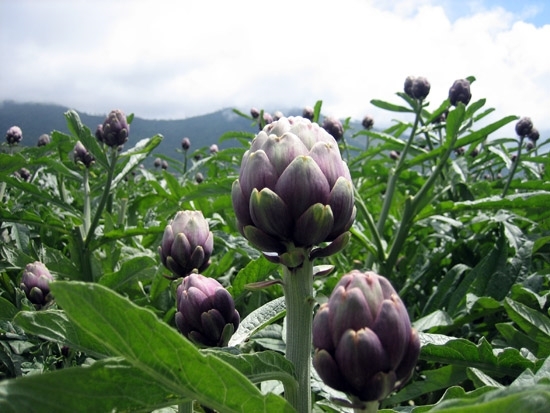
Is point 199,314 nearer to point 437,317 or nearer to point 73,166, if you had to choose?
point 437,317

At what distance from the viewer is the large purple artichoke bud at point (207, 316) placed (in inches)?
39.4

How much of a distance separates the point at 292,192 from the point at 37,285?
112cm

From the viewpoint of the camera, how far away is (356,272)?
663 mm

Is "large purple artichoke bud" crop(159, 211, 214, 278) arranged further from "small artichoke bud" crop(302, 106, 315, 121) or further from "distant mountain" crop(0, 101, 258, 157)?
"distant mountain" crop(0, 101, 258, 157)

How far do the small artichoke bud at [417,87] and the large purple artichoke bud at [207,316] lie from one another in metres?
1.87

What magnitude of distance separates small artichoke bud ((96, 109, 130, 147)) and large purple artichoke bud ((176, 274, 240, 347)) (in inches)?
53.8

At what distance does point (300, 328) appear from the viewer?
0.77 meters

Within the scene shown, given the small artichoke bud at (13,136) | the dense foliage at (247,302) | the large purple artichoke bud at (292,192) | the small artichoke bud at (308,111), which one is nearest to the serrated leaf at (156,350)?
the dense foliage at (247,302)

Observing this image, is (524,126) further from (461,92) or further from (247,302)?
(247,302)

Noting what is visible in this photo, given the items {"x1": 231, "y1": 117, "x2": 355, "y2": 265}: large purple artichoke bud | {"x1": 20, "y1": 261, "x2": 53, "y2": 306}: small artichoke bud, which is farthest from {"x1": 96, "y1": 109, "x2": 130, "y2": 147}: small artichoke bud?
{"x1": 231, "y1": 117, "x2": 355, "y2": 265}: large purple artichoke bud

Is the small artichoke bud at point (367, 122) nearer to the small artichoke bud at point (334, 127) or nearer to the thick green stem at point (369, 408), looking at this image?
the small artichoke bud at point (334, 127)

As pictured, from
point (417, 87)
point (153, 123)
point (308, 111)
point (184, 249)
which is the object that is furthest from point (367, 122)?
point (153, 123)

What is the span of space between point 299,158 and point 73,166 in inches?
96.3

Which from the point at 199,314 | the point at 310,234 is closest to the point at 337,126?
the point at 199,314
